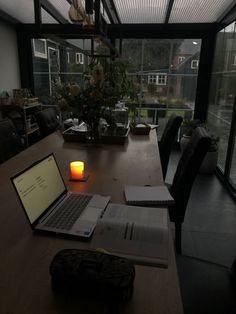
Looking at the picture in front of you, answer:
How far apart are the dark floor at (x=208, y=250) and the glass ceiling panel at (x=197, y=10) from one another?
2283 millimetres

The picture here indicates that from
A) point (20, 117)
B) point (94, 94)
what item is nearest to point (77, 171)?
point (94, 94)

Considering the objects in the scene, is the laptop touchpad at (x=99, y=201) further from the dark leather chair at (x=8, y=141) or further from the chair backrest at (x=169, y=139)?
the chair backrest at (x=169, y=139)

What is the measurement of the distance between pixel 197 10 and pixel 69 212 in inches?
146

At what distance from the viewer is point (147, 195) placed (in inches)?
47.3

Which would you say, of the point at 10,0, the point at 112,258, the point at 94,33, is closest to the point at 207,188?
the point at 94,33

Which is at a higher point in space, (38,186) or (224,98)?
(224,98)

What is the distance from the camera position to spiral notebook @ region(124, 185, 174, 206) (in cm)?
115

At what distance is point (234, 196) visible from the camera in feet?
10.0

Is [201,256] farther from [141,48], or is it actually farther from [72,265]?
[141,48]

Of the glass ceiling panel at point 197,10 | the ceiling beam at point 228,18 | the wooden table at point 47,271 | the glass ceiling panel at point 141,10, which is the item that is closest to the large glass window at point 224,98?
the ceiling beam at point 228,18

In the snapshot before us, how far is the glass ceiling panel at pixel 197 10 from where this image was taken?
3.24m

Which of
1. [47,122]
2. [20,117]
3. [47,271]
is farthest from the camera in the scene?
[20,117]

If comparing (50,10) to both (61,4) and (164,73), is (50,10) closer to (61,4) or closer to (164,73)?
(61,4)

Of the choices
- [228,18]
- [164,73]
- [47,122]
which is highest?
[228,18]
